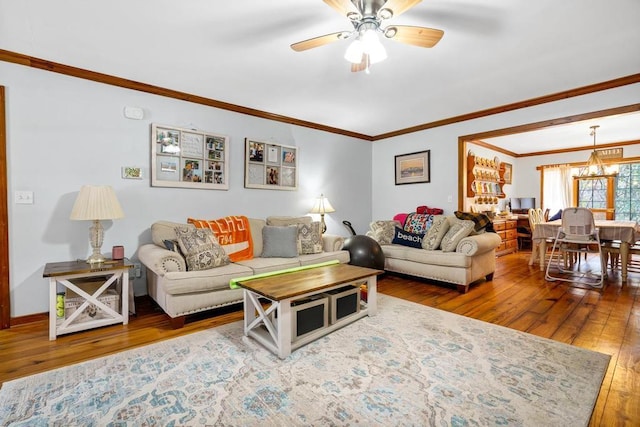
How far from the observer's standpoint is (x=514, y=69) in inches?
120

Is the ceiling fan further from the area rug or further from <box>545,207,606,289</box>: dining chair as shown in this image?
<box>545,207,606,289</box>: dining chair

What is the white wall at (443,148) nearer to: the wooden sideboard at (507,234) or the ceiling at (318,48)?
the ceiling at (318,48)

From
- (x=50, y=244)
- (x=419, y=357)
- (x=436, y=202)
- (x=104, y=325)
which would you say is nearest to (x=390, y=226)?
(x=436, y=202)

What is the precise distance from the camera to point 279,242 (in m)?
3.64

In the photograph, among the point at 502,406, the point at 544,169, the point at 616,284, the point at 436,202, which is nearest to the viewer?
the point at 502,406

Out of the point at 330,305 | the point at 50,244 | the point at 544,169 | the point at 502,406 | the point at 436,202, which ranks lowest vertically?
the point at 502,406

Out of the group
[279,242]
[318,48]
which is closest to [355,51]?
[318,48]

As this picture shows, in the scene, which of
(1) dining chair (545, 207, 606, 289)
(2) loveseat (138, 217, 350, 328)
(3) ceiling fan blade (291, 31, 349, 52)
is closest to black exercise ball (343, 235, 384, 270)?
(2) loveseat (138, 217, 350, 328)

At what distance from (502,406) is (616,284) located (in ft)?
12.0

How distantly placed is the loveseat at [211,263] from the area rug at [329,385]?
1.20 feet

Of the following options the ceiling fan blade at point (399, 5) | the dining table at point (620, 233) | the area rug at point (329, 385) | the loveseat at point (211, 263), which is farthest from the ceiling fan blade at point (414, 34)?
the dining table at point (620, 233)

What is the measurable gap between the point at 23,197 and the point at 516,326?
448 centimetres

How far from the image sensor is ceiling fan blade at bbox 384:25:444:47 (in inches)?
76.4

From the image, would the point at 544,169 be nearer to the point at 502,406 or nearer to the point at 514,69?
the point at 514,69
